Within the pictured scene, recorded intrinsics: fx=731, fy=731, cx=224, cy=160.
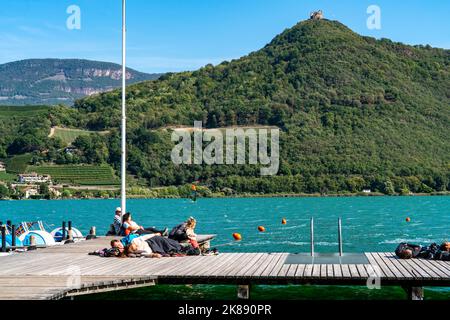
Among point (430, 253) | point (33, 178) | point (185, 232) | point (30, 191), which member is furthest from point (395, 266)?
point (33, 178)

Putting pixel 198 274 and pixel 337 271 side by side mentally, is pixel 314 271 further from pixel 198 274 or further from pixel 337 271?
pixel 198 274

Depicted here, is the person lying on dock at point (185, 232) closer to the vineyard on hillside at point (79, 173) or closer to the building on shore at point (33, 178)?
the vineyard on hillside at point (79, 173)

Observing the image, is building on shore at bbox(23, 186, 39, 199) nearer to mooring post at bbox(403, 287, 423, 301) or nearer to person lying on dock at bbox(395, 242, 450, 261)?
person lying on dock at bbox(395, 242, 450, 261)

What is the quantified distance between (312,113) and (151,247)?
472ft

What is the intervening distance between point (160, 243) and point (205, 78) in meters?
166

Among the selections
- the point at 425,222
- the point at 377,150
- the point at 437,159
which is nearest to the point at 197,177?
the point at 377,150

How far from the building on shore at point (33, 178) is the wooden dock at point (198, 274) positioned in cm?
13868

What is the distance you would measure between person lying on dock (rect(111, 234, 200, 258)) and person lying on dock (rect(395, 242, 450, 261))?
16.1 ft

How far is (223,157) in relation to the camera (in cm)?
14612

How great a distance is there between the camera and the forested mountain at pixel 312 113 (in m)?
145

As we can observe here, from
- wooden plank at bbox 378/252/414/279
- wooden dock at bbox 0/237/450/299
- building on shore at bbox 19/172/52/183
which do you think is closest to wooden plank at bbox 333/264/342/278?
wooden dock at bbox 0/237/450/299

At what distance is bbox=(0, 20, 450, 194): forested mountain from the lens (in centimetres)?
14525

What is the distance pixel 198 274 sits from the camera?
1428cm
